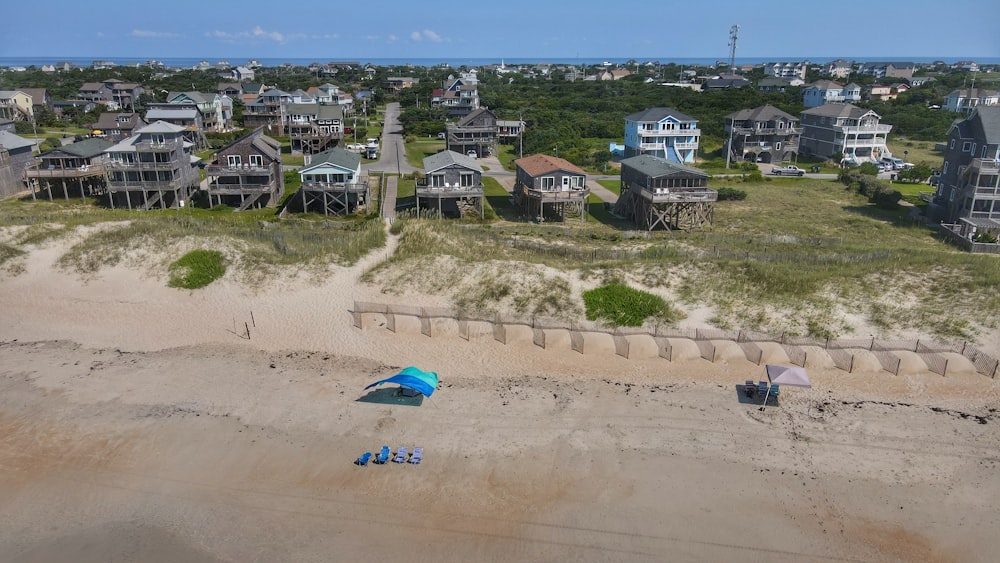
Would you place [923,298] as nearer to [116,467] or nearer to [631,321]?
[631,321]

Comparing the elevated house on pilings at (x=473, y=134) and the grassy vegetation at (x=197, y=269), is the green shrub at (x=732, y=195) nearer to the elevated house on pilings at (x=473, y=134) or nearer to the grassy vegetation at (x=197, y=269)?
the elevated house on pilings at (x=473, y=134)

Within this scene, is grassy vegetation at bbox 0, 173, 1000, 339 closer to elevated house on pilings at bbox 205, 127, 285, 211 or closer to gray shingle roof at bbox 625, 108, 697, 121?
elevated house on pilings at bbox 205, 127, 285, 211

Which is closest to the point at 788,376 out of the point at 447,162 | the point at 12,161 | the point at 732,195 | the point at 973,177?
the point at 447,162

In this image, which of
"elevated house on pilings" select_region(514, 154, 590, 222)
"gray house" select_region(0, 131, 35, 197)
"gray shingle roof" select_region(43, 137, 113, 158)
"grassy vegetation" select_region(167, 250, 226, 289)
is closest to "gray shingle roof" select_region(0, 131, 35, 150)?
"gray house" select_region(0, 131, 35, 197)

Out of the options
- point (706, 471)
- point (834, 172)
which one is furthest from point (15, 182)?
point (834, 172)

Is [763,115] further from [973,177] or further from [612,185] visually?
[973,177]

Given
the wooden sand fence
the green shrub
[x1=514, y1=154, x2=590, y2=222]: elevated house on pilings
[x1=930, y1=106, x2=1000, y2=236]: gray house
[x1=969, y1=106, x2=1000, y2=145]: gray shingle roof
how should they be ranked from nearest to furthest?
1. the wooden sand fence
2. [x1=930, y1=106, x2=1000, y2=236]: gray house
3. [x1=969, y1=106, x2=1000, y2=145]: gray shingle roof
4. [x1=514, y1=154, x2=590, y2=222]: elevated house on pilings
5. the green shrub

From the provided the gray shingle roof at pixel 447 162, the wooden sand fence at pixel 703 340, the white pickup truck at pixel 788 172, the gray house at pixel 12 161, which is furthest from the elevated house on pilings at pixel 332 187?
the white pickup truck at pixel 788 172
